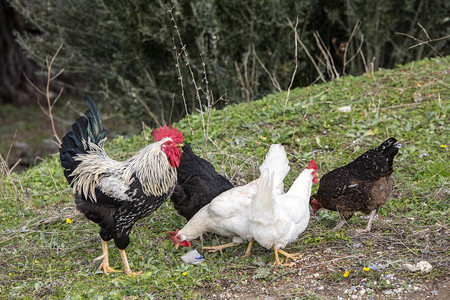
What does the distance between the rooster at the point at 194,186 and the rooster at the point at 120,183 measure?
0.61m

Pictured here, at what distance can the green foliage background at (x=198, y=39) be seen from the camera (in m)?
9.48

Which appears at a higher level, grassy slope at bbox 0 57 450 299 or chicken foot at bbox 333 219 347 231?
grassy slope at bbox 0 57 450 299

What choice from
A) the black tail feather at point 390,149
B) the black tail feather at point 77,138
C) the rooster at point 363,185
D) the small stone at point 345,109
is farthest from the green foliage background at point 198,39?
A: the black tail feather at point 390,149

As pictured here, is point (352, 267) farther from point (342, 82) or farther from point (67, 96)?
point (67, 96)

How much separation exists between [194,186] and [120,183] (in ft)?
3.33

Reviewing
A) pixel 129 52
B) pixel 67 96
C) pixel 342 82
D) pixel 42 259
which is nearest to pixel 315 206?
pixel 42 259

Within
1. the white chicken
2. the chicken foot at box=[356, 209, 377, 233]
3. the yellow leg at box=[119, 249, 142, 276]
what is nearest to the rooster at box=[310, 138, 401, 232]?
the chicken foot at box=[356, 209, 377, 233]

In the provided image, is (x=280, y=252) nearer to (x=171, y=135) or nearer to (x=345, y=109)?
(x=171, y=135)

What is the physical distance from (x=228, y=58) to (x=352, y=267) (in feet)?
20.0

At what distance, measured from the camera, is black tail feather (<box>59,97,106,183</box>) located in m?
5.12

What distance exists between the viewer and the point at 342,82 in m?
8.61

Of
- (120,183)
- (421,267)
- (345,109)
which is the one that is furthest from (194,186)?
(345,109)

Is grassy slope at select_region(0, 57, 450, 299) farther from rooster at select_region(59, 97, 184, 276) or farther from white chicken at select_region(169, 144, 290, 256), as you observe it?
rooster at select_region(59, 97, 184, 276)

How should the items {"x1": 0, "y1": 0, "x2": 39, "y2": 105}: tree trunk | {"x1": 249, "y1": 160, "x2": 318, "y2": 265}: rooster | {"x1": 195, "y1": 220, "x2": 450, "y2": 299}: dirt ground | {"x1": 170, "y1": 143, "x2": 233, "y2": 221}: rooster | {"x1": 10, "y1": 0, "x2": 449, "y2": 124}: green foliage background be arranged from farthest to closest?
{"x1": 0, "y1": 0, "x2": 39, "y2": 105}: tree trunk → {"x1": 10, "y1": 0, "x2": 449, "y2": 124}: green foliage background → {"x1": 170, "y1": 143, "x2": 233, "y2": 221}: rooster → {"x1": 249, "y1": 160, "x2": 318, "y2": 265}: rooster → {"x1": 195, "y1": 220, "x2": 450, "y2": 299}: dirt ground
